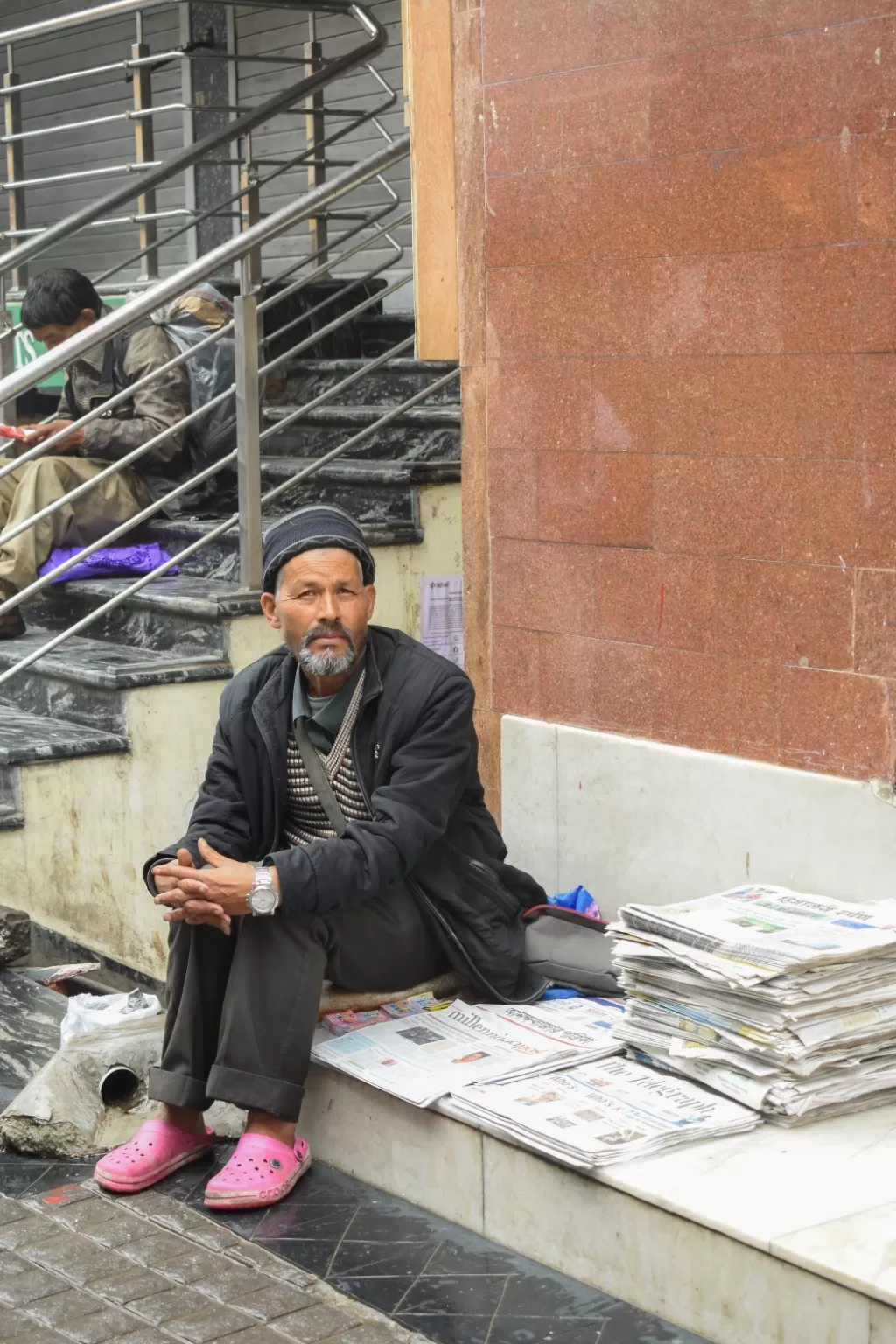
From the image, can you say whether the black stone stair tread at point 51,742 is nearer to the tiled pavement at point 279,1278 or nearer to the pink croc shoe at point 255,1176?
the tiled pavement at point 279,1278

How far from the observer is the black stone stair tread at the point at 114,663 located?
564 cm

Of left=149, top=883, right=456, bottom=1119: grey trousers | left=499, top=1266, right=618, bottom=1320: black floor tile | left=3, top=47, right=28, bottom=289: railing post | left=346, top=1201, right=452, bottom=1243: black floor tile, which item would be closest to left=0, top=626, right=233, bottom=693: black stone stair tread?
left=149, top=883, right=456, bottom=1119: grey trousers

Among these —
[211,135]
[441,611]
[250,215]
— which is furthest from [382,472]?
[211,135]

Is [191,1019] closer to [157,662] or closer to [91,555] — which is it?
[157,662]

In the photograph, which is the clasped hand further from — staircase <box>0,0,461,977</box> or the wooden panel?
staircase <box>0,0,461,977</box>

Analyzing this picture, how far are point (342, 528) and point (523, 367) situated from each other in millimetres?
869

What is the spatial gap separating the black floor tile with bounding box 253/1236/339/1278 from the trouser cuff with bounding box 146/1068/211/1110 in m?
0.39

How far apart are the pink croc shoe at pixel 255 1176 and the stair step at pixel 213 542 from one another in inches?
113

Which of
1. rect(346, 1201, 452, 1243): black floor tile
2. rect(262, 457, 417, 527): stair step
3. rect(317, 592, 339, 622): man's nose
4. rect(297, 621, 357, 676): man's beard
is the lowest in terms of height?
rect(346, 1201, 452, 1243): black floor tile

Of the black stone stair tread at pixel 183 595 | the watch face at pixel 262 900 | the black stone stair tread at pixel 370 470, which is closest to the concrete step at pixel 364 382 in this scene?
the black stone stair tread at pixel 370 470

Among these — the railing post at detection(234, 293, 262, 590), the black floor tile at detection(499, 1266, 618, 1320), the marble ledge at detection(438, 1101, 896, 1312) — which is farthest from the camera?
the railing post at detection(234, 293, 262, 590)

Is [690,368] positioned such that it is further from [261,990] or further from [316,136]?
[316,136]

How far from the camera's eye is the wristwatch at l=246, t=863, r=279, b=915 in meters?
3.63

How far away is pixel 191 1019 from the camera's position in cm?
380
